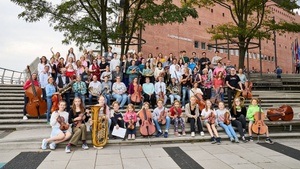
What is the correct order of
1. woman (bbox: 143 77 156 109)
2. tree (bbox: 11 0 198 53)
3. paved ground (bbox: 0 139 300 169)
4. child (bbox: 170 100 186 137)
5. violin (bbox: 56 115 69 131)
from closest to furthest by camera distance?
paved ground (bbox: 0 139 300 169)
violin (bbox: 56 115 69 131)
child (bbox: 170 100 186 137)
woman (bbox: 143 77 156 109)
tree (bbox: 11 0 198 53)

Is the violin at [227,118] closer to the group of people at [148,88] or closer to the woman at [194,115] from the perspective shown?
the group of people at [148,88]

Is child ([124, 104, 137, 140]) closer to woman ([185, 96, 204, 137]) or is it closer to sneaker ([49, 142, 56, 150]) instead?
woman ([185, 96, 204, 137])

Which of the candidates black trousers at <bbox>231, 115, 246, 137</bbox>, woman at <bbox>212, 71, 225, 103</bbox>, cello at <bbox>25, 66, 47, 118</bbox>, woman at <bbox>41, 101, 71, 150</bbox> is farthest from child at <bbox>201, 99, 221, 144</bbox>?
cello at <bbox>25, 66, 47, 118</bbox>

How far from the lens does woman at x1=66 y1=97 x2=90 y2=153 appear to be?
7.73 meters

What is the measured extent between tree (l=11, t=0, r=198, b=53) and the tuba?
9.21 meters

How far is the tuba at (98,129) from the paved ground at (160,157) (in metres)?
0.23

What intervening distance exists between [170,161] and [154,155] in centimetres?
66

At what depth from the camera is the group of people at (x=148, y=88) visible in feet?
29.2

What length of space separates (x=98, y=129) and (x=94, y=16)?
1253 cm

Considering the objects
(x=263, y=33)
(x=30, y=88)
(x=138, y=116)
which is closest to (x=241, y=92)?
(x=138, y=116)

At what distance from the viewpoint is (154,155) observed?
7141 millimetres

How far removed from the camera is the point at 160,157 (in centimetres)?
696

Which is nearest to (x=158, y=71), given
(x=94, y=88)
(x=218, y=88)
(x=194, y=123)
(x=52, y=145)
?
(x=218, y=88)

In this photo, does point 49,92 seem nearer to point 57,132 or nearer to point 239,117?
point 57,132
